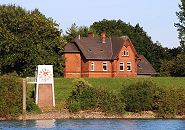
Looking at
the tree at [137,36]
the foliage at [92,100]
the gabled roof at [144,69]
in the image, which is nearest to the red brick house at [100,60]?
the gabled roof at [144,69]

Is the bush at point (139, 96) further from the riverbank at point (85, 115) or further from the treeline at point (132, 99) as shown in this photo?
the riverbank at point (85, 115)

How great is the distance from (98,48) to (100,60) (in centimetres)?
242

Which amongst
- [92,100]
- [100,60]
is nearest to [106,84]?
[92,100]

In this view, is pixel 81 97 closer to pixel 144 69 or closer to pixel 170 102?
pixel 170 102

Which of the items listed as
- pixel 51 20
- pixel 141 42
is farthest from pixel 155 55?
pixel 51 20

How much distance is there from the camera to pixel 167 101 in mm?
63062

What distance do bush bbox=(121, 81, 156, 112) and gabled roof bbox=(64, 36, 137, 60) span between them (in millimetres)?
34276

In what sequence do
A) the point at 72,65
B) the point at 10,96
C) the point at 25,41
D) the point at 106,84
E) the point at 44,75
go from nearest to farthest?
1. the point at 10,96
2. the point at 44,75
3. the point at 106,84
4. the point at 25,41
5. the point at 72,65

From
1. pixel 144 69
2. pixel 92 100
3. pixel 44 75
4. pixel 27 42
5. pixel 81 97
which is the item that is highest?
pixel 27 42

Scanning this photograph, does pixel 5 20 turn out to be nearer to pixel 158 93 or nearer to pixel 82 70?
pixel 82 70

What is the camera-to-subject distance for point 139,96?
64562mm

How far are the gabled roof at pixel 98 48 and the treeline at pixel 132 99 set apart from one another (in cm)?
3460

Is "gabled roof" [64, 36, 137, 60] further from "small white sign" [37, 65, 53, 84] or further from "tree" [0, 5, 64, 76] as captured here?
"small white sign" [37, 65, 53, 84]

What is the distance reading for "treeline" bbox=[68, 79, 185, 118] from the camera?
6302 centimetres
